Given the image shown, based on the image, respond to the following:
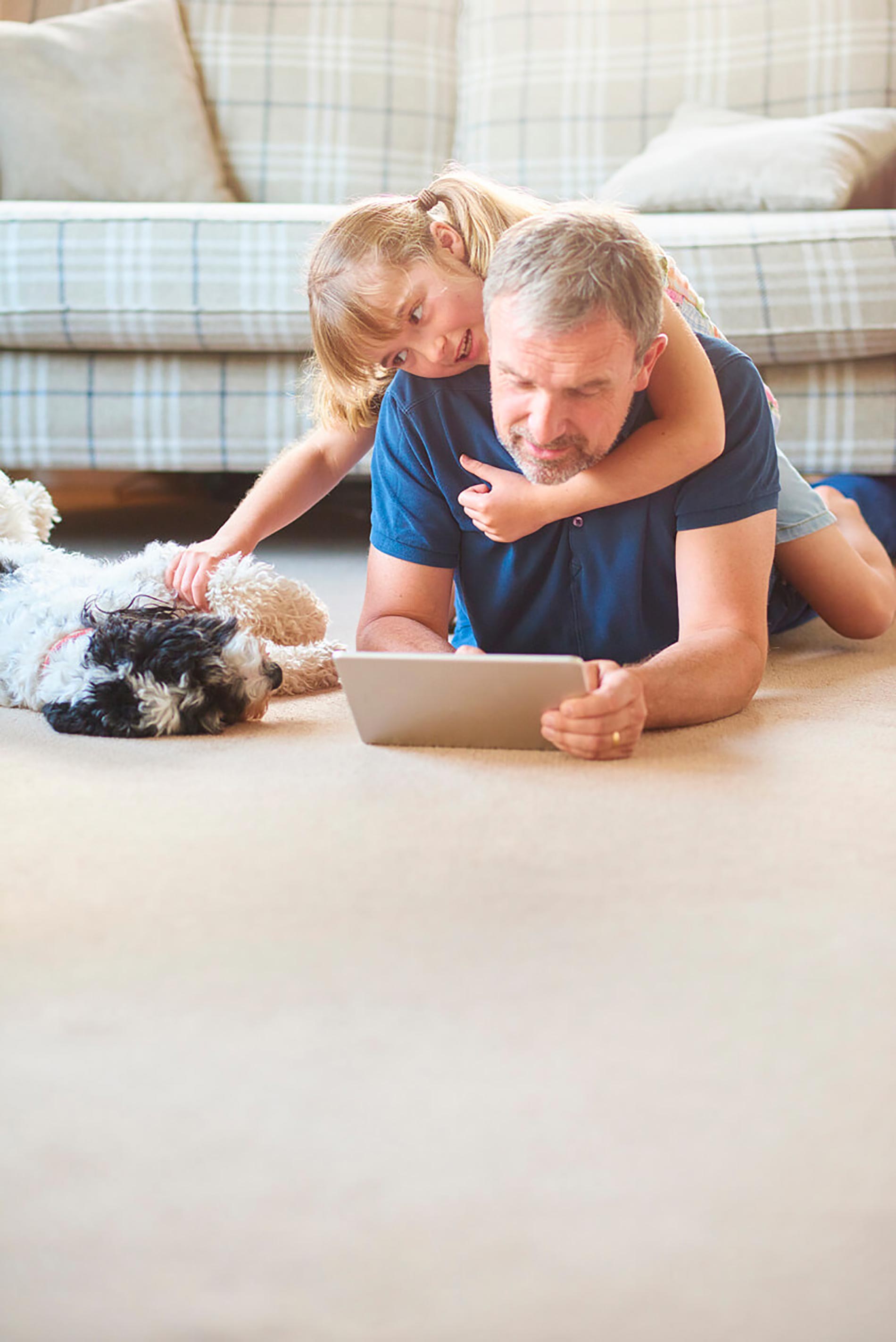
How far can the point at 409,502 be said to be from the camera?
5.07 ft

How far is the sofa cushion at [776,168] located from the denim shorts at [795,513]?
1.04m

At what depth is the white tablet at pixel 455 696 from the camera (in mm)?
1165

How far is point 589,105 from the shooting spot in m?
3.16

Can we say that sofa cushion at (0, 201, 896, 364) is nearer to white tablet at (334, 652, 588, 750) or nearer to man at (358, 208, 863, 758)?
man at (358, 208, 863, 758)

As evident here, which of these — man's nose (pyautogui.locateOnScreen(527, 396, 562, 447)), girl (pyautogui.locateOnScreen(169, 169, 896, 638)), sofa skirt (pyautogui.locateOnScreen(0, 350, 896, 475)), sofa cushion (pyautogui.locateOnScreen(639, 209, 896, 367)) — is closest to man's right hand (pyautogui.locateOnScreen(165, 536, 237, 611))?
girl (pyautogui.locateOnScreen(169, 169, 896, 638))

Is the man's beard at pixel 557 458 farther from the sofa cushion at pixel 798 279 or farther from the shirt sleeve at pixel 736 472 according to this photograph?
the sofa cushion at pixel 798 279

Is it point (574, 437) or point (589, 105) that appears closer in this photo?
point (574, 437)

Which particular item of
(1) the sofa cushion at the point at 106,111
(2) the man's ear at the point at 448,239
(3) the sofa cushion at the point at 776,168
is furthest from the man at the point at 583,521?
(1) the sofa cushion at the point at 106,111

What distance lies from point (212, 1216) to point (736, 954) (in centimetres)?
40

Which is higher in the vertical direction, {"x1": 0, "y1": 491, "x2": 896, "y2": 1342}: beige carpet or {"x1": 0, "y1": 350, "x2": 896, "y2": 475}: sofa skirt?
{"x1": 0, "y1": 350, "x2": 896, "y2": 475}: sofa skirt

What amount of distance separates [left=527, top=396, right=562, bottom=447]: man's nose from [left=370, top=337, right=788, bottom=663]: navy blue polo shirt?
21cm

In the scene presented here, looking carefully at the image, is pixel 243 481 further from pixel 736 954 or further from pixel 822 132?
pixel 736 954

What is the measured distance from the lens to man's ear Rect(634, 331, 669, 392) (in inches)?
50.9

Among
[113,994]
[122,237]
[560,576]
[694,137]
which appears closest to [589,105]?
[694,137]
